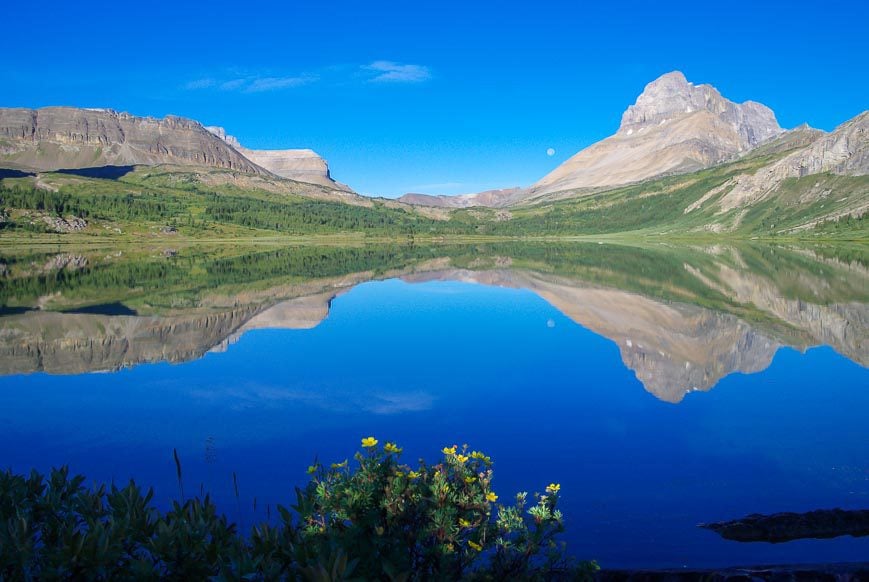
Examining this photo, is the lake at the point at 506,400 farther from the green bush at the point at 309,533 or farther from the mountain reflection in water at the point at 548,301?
the green bush at the point at 309,533

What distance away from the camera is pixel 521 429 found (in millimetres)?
17969

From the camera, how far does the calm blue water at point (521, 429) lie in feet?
42.9

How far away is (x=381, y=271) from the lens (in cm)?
8412

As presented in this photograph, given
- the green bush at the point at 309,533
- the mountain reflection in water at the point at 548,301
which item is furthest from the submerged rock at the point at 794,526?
the mountain reflection in water at the point at 548,301

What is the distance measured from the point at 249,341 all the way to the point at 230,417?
47.3 feet

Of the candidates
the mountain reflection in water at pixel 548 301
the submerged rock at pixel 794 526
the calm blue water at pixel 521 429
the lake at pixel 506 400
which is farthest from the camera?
the mountain reflection in water at pixel 548 301

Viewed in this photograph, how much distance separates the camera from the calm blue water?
13.1m

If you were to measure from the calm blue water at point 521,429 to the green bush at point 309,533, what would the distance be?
14.4ft

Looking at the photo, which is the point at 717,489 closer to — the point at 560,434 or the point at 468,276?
the point at 560,434

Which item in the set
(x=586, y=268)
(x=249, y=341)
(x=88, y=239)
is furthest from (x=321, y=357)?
(x=88, y=239)

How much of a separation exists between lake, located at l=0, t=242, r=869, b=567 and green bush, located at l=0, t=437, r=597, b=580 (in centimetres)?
427

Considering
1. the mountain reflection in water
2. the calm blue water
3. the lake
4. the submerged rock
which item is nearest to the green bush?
the lake

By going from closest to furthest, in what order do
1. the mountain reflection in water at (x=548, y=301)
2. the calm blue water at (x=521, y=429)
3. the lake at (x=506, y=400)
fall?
1. the calm blue water at (x=521, y=429)
2. the lake at (x=506, y=400)
3. the mountain reflection in water at (x=548, y=301)

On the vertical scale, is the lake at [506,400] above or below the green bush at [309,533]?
below
